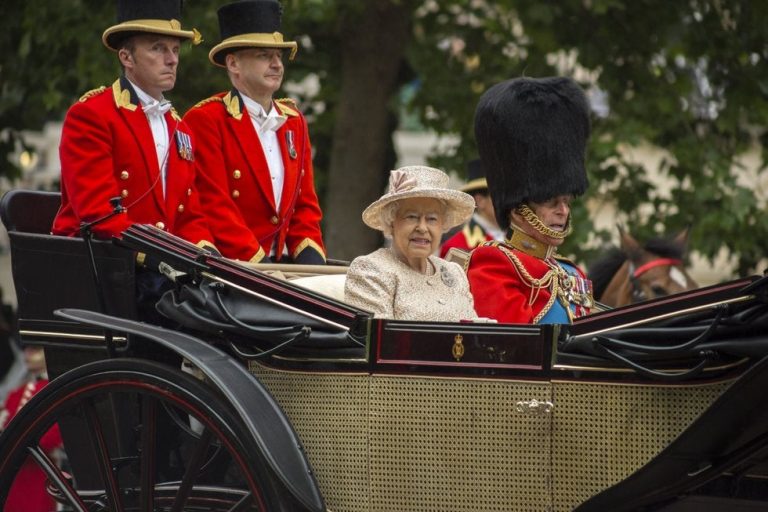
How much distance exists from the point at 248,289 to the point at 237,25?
60.1 inches

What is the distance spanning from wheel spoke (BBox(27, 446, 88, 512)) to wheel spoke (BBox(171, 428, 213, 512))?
365 millimetres

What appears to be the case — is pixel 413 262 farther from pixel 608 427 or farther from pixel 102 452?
pixel 102 452

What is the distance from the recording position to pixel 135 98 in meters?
4.90

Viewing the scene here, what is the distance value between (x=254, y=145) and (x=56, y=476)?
1.53 meters

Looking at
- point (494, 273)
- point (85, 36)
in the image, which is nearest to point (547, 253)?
point (494, 273)

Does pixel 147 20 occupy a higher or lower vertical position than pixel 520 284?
higher

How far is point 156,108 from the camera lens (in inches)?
194

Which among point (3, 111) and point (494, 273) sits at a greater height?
point (3, 111)

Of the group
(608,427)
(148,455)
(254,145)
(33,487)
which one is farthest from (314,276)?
(33,487)

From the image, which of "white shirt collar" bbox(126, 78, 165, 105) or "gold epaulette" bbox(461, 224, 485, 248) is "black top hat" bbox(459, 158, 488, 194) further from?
"white shirt collar" bbox(126, 78, 165, 105)

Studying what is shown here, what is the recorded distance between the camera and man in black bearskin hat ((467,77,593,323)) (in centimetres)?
458

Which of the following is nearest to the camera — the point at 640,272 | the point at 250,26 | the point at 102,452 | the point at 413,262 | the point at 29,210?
the point at 102,452

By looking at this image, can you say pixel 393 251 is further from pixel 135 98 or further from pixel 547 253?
pixel 135 98

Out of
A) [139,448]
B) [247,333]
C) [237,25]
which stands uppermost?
[237,25]
